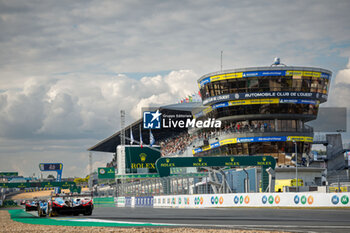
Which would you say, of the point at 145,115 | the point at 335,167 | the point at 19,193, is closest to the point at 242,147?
the point at 335,167

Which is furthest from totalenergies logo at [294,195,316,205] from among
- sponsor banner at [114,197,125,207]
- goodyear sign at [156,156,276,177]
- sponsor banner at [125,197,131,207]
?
sponsor banner at [114,197,125,207]

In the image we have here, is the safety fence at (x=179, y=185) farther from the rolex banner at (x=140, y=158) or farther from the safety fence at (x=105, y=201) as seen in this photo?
the rolex banner at (x=140, y=158)

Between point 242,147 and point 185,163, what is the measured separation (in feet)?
89.9

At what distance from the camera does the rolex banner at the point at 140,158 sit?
99938 millimetres

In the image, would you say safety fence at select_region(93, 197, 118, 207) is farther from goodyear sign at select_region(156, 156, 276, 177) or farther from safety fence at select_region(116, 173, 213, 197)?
goodyear sign at select_region(156, 156, 276, 177)

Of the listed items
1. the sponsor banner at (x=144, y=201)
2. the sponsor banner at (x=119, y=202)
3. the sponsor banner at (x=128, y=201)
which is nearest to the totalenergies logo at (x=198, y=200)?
the sponsor banner at (x=144, y=201)

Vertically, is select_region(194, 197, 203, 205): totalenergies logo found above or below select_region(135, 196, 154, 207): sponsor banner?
above

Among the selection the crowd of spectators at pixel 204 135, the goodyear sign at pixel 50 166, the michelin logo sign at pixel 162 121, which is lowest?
the goodyear sign at pixel 50 166

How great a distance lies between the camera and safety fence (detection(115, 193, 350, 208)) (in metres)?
31.4

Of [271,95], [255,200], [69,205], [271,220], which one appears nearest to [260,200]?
[255,200]

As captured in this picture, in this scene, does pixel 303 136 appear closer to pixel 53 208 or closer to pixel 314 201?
pixel 314 201

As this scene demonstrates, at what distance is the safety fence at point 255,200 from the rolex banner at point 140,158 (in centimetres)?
4566

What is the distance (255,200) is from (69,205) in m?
13.3

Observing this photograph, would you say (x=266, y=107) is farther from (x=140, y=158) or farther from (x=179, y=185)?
(x=140, y=158)
